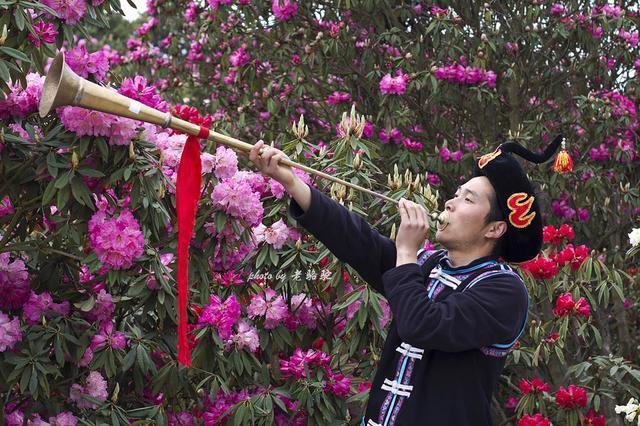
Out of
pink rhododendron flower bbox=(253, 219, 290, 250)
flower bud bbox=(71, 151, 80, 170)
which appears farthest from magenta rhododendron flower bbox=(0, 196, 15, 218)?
pink rhododendron flower bbox=(253, 219, 290, 250)

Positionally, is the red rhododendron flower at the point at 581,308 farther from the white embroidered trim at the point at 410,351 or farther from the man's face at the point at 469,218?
the white embroidered trim at the point at 410,351

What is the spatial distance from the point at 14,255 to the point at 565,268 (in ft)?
7.35

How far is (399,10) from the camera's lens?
5.16 meters

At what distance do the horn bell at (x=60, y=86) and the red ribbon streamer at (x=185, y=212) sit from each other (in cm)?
36

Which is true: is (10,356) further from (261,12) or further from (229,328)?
(261,12)

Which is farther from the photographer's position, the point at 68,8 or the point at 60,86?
the point at 68,8

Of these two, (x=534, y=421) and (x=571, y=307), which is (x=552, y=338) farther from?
(x=534, y=421)

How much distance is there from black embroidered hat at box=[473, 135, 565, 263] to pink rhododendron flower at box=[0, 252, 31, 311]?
57.4 inches

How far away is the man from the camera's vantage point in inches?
86.3

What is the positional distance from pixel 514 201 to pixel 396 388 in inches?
21.6

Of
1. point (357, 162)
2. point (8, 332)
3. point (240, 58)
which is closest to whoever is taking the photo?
point (8, 332)

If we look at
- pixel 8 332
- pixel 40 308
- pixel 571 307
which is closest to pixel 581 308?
pixel 571 307

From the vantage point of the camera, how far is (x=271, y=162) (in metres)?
2.38

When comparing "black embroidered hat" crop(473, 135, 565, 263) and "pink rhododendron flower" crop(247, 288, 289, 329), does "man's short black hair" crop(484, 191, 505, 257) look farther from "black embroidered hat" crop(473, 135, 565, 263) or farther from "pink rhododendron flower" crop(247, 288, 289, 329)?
"pink rhododendron flower" crop(247, 288, 289, 329)
